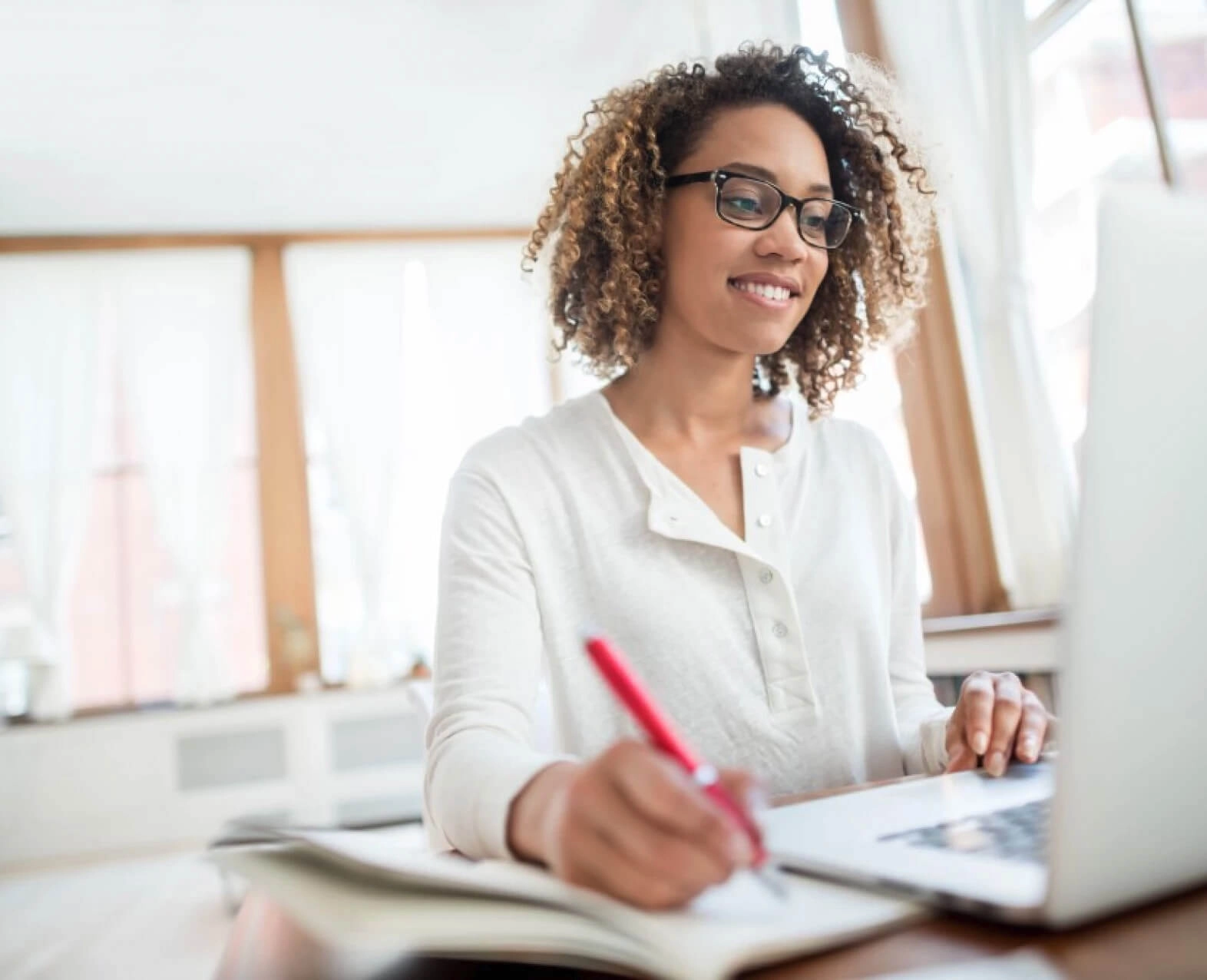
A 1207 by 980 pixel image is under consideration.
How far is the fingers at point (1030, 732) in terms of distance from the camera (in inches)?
30.3

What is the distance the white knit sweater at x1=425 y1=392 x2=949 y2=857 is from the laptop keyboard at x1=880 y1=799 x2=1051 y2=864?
327 millimetres

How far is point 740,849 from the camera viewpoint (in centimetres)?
40

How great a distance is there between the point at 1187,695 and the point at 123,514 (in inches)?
229

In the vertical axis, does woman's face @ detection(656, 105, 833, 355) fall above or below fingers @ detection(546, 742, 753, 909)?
above

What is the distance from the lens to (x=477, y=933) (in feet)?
1.24

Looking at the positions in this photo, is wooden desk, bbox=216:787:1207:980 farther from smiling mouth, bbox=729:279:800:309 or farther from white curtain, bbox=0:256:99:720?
white curtain, bbox=0:256:99:720

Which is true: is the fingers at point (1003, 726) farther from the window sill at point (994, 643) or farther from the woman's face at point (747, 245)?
the window sill at point (994, 643)

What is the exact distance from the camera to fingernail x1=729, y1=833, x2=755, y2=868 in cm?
40

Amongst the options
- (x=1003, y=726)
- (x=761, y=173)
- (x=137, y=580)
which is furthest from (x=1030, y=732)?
(x=137, y=580)

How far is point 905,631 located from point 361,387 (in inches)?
193

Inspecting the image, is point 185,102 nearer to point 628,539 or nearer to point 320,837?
point 628,539

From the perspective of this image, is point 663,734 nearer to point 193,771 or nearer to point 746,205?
point 746,205

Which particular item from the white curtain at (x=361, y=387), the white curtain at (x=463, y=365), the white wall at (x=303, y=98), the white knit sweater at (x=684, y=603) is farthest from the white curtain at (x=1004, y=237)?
the white curtain at (x=361, y=387)

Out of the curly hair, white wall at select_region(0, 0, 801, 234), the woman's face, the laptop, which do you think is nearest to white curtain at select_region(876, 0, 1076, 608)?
white wall at select_region(0, 0, 801, 234)
